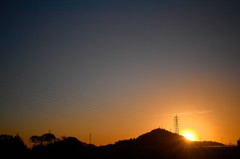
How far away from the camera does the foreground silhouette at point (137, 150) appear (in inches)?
1962

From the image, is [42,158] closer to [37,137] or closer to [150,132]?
[150,132]

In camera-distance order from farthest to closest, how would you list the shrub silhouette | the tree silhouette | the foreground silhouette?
the tree silhouette → the shrub silhouette → the foreground silhouette

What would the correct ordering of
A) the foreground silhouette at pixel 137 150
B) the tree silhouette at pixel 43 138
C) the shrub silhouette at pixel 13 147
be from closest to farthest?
the foreground silhouette at pixel 137 150 → the shrub silhouette at pixel 13 147 → the tree silhouette at pixel 43 138

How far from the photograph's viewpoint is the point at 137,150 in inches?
2188

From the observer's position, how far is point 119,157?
51.8m

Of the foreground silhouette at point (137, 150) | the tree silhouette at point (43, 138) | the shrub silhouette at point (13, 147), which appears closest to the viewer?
the foreground silhouette at point (137, 150)

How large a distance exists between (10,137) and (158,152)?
56.7 metres

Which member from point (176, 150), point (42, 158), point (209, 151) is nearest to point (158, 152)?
point (176, 150)

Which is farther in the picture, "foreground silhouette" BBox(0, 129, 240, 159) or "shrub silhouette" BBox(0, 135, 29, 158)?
"shrub silhouette" BBox(0, 135, 29, 158)

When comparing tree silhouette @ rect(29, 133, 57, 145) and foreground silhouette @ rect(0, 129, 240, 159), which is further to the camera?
tree silhouette @ rect(29, 133, 57, 145)

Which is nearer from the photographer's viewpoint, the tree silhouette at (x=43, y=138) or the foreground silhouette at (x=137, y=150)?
the foreground silhouette at (x=137, y=150)

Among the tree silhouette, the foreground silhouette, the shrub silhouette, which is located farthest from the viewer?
the tree silhouette

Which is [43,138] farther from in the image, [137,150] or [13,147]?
[137,150]

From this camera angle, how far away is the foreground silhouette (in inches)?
1962
